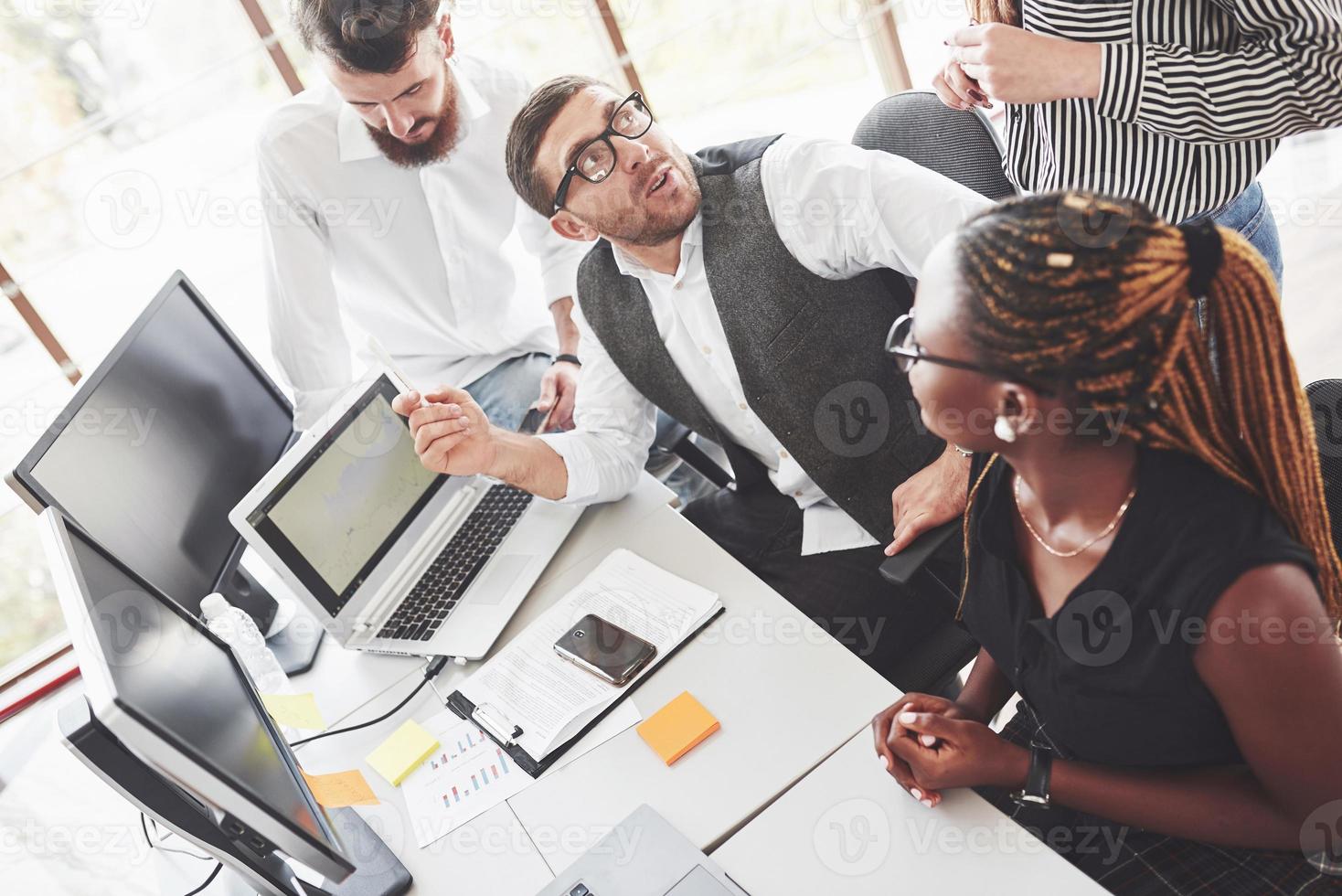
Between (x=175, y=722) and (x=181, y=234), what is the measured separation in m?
2.59

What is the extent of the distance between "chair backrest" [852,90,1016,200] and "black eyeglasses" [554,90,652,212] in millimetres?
484

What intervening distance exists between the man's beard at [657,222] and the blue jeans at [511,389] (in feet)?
2.45

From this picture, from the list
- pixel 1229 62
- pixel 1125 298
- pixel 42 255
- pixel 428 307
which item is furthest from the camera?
pixel 42 255

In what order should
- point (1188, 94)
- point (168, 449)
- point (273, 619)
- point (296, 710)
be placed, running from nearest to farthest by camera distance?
point (1188, 94) < point (296, 710) < point (168, 449) < point (273, 619)

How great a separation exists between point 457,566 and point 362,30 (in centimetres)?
106

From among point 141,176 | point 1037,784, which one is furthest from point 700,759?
point 141,176

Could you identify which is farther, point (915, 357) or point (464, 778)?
point (464, 778)

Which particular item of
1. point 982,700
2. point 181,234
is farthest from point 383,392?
point 181,234

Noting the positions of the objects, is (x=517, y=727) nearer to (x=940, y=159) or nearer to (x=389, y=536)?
(x=389, y=536)

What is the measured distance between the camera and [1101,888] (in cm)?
103

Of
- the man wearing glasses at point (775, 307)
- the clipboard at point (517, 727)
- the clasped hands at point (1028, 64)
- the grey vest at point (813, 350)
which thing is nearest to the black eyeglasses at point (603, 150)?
the man wearing glasses at point (775, 307)

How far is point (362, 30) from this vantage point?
190 centimetres

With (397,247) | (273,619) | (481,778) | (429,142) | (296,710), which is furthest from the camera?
(397,247)

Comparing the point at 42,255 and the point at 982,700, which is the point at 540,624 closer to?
the point at 982,700
